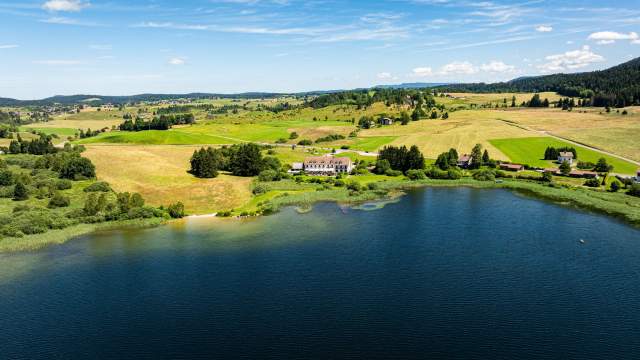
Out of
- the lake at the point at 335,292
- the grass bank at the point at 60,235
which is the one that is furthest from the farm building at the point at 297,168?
the grass bank at the point at 60,235

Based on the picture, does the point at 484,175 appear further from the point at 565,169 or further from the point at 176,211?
the point at 176,211

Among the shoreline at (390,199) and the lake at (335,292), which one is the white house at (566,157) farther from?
the lake at (335,292)

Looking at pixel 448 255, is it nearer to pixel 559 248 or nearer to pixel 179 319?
pixel 559 248

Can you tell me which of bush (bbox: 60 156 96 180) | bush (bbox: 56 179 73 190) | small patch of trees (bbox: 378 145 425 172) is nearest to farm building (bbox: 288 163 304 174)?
small patch of trees (bbox: 378 145 425 172)

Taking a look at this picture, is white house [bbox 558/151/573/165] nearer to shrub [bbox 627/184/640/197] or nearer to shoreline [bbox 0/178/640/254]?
shoreline [bbox 0/178/640/254]

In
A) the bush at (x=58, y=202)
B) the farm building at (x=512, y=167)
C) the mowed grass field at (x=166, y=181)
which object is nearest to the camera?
the bush at (x=58, y=202)

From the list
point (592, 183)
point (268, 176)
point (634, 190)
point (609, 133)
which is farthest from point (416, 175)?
point (609, 133)
